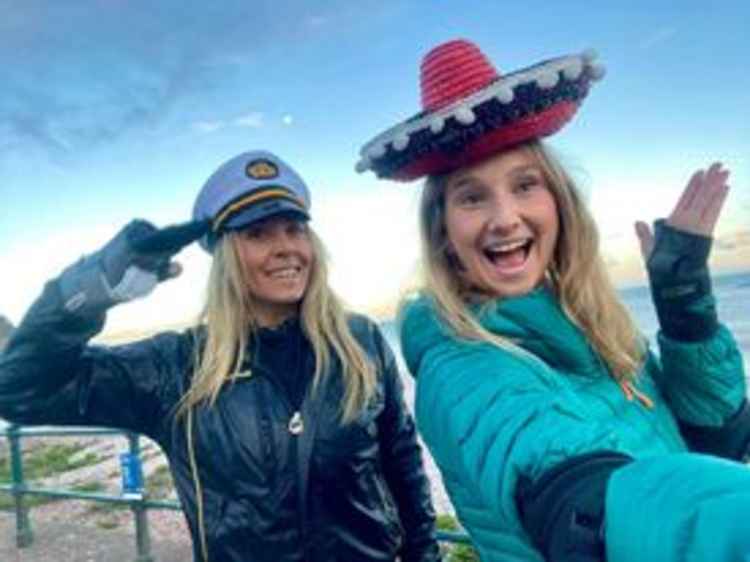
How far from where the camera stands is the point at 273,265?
258 centimetres

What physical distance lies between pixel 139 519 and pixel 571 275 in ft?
15.3

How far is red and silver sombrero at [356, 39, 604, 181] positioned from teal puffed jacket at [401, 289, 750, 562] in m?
0.28

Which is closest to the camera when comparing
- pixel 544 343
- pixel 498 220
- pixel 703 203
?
pixel 544 343

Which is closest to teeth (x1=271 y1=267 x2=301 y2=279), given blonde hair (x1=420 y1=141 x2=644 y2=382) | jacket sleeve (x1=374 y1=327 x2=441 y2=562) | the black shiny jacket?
the black shiny jacket

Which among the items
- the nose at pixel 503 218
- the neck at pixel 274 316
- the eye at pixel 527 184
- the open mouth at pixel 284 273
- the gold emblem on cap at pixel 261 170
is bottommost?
the neck at pixel 274 316

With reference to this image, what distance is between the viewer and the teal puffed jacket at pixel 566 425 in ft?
2.44

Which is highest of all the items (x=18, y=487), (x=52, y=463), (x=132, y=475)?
(x=132, y=475)

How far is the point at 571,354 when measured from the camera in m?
1.34

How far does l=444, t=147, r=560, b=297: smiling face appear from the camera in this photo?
4.76ft

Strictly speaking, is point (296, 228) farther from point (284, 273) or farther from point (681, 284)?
point (681, 284)

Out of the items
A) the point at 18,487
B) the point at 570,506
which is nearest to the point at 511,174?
the point at 570,506

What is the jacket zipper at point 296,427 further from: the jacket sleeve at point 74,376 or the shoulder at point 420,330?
the shoulder at point 420,330

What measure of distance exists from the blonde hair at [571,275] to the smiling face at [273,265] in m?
1.07

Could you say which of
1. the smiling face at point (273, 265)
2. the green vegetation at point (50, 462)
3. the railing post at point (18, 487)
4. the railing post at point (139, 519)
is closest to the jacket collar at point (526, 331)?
the smiling face at point (273, 265)
